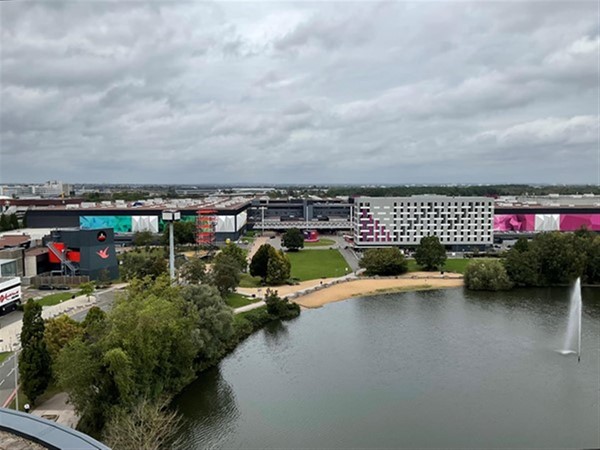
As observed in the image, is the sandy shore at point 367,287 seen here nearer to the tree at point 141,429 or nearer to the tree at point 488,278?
the tree at point 488,278

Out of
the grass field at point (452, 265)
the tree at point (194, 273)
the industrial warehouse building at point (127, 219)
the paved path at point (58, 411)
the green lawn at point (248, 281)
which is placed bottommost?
the paved path at point (58, 411)

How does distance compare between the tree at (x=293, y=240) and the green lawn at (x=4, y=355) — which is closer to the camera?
the green lawn at (x=4, y=355)

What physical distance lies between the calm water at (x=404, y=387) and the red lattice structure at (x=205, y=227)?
20.2m

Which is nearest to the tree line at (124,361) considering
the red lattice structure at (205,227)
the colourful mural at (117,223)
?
the red lattice structure at (205,227)

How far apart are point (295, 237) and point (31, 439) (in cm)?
3431

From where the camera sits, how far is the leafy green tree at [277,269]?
2725cm

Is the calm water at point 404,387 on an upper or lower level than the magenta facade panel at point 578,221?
lower

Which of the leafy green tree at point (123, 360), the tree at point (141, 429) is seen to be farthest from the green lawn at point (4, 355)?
the tree at point (141, 429)

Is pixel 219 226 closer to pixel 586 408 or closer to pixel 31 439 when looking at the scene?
pixel 586 408

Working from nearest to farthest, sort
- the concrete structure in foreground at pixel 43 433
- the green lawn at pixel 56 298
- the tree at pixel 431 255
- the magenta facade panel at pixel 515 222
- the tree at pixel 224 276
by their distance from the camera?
the concrete structure in foreground at pixel 43 433 → the green lawn at pixel 56 298 → the tree at pixel 224 276 → the tree at pixel 431 255 → the magenta facade panel at pixel 515 222

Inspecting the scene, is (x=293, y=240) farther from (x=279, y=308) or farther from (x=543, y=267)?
(x=543, y=267)

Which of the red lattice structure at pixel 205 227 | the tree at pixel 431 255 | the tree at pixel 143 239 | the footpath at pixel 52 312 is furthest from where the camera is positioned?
the red lattice structure at pixel 205 227

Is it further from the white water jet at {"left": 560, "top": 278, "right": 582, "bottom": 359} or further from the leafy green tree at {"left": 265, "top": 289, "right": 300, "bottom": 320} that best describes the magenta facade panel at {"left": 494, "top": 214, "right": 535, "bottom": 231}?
the leafy green tree at {"left": 265, "top": 289, "right": 300, "bottom": 320}

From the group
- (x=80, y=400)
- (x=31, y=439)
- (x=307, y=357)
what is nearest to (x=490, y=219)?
(x=307, y=357)
